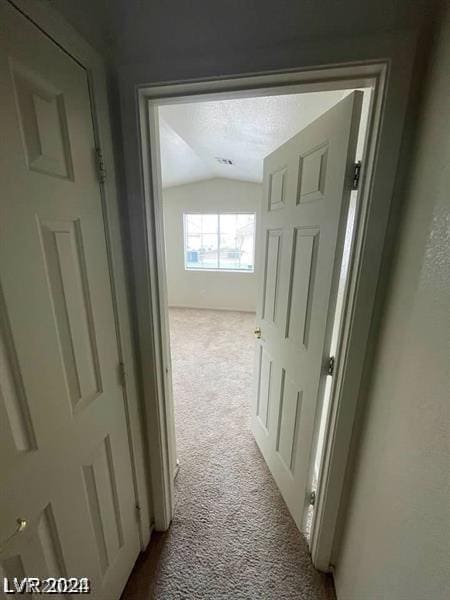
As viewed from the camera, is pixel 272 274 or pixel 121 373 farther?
pixel 272 274

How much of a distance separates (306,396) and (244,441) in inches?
40.7

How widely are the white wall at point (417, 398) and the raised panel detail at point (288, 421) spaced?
17.8 inches

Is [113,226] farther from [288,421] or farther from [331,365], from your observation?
[288,421]

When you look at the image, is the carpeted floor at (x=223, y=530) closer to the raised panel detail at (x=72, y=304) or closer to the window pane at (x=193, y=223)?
the raised panel detail at (x=72, y=304)

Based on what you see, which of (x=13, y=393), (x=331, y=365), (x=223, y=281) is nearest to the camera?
(x=13, y=393)

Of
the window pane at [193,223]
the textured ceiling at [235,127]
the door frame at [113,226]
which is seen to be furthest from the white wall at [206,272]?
the door frame at [113,226]

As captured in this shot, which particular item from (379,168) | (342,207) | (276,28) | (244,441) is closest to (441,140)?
(379,168)

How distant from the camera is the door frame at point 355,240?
79cm

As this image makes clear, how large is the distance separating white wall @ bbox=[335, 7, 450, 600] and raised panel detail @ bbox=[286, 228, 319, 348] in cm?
34

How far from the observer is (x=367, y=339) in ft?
3.11

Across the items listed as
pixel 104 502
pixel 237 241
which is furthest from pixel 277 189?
pixel 237 241

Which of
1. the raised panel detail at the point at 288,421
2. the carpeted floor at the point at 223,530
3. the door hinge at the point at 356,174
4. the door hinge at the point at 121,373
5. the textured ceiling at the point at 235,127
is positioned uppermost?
the textured ceiling at the point at 235,127

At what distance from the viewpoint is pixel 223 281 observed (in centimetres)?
516

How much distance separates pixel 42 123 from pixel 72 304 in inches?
19.2
